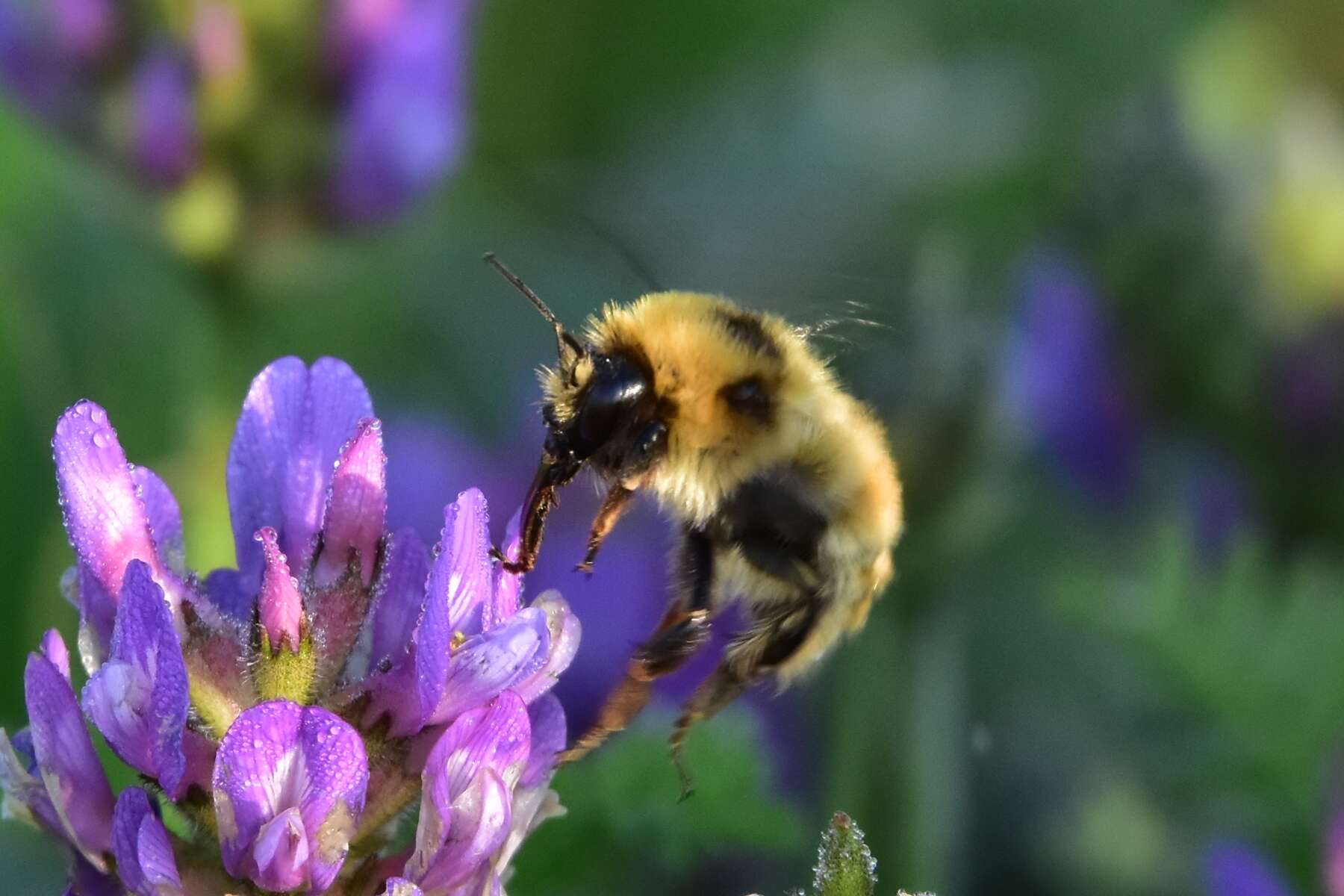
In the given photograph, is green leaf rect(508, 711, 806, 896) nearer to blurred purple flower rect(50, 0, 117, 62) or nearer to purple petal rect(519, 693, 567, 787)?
purple petal rect(519, 693, 567, 787)

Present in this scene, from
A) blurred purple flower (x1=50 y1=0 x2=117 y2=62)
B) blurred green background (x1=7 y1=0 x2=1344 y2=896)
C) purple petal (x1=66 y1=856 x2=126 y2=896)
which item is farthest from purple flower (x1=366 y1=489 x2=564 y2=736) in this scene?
blurred purple flower (x1=50 y1=0 x2=117 y2=62)

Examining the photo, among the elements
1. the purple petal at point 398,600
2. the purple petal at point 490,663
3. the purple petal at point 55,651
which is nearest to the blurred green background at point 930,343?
the purple petal at point 398,600

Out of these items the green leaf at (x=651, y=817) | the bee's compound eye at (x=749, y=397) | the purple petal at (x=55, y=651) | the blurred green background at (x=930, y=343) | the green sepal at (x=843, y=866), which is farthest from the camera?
the blurred green background at (x=930, y=343)

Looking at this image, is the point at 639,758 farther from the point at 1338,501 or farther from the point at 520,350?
the point at 520,350

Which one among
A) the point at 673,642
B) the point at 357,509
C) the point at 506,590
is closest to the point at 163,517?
the point at 357,509

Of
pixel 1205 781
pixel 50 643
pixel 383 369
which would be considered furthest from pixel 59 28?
pixel 1205 781

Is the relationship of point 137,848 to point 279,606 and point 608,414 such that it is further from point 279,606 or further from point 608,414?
point 608,414

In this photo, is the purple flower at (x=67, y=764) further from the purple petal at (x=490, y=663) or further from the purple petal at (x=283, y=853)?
the purple petal at (x=490, y=663)
